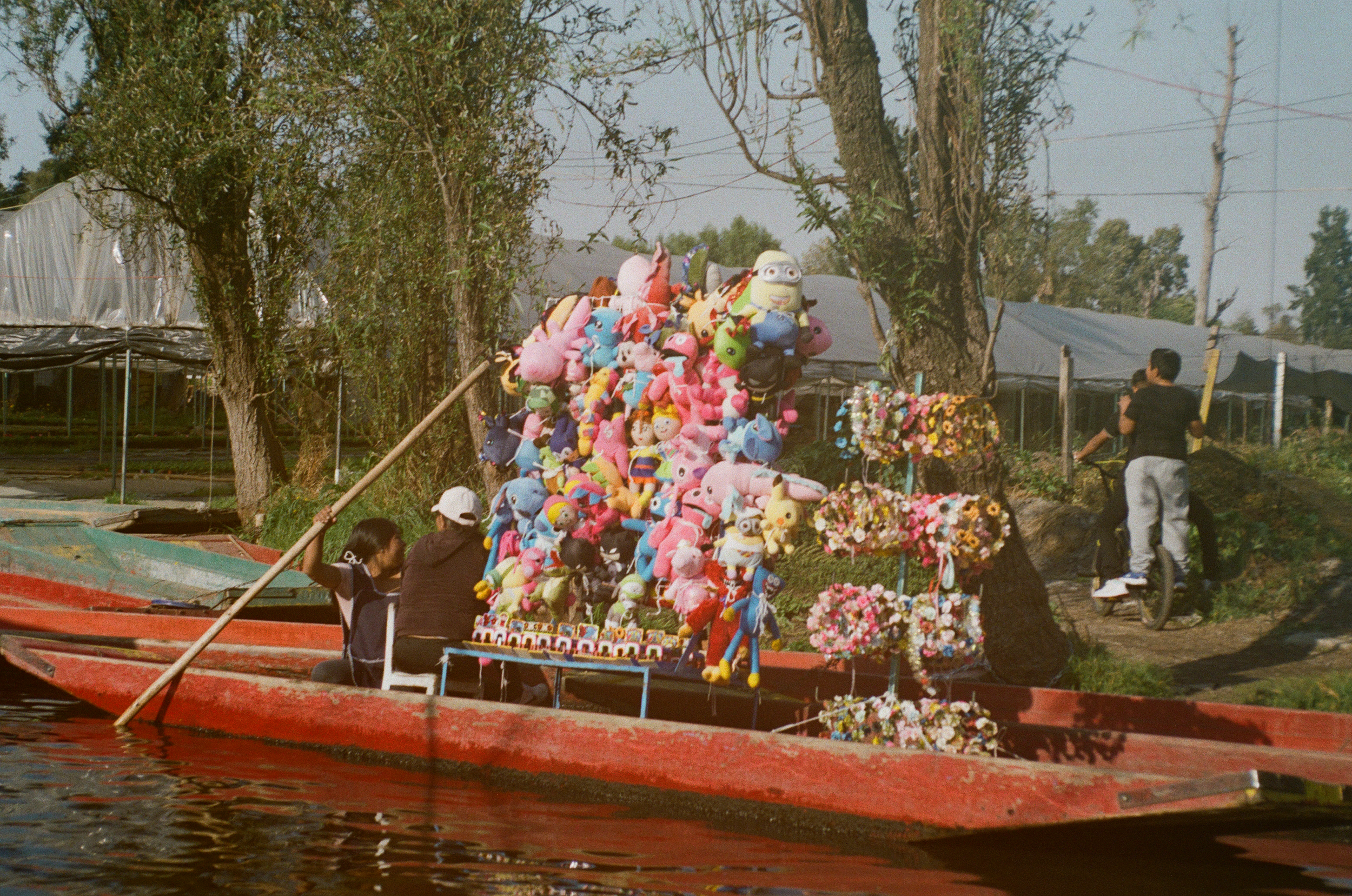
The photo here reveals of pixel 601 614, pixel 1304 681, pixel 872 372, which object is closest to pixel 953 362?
pixel 1304 681

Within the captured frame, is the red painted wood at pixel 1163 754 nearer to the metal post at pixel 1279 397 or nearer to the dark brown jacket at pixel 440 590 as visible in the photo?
the dark brown jacket at pixel 440 590

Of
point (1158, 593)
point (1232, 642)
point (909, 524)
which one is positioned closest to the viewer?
point (909, 524)

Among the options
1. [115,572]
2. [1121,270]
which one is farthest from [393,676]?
[1121,270]

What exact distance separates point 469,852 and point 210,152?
31.2 feet

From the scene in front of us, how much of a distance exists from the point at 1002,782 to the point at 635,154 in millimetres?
7195

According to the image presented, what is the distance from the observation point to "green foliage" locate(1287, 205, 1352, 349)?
86.3 ft

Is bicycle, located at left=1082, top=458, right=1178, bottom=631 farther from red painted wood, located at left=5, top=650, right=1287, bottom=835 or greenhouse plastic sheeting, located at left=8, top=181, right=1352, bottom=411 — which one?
greenhouse plastic sheeting, located at left=8, top=181, right=1352, bottom=411

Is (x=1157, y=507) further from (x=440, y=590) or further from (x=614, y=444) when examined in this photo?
(x=440, y=590)

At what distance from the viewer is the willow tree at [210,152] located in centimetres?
1223

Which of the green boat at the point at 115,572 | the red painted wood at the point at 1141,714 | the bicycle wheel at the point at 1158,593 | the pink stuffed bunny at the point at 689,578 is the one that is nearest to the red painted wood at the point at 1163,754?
the red painted wood at the point at 1141,714

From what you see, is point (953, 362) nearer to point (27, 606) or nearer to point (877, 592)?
point (877, 592)

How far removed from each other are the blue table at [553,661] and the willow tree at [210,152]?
20.7ft

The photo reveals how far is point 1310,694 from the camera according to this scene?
7035mm

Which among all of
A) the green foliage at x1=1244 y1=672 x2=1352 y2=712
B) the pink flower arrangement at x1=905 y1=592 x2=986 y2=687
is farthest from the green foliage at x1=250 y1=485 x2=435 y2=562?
the green foliage at x1=1244 y1=672 x2=1352 y2=712
